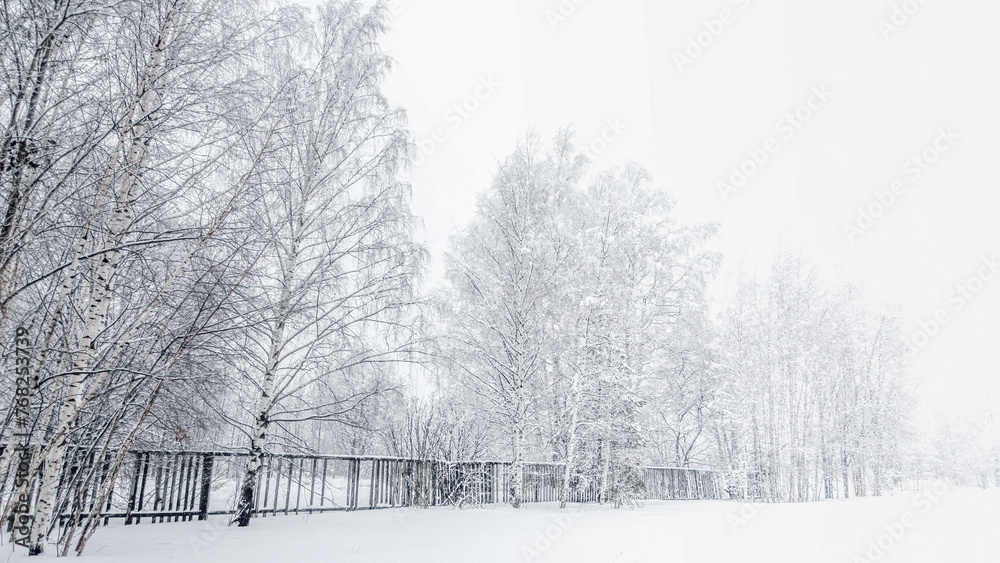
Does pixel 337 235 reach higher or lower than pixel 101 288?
higher

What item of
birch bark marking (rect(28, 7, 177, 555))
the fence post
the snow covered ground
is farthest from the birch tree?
birch bark marking (rect(28, 7, 177, 555))

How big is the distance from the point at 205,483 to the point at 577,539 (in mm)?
5673

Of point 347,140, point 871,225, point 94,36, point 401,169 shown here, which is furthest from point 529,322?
point 871,225

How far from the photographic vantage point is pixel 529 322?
44.0 ft

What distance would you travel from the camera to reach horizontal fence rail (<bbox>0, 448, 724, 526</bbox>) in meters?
7.13

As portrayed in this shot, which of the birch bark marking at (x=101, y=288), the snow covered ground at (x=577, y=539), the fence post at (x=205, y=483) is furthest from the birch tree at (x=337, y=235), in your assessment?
the birch bark marking at (x=101, y=288)

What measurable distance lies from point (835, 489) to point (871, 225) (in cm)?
1289

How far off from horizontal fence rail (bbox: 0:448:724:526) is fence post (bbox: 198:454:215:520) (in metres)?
0.01

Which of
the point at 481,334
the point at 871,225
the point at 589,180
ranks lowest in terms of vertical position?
the point at 481,334

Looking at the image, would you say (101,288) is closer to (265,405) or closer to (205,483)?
(265,405)

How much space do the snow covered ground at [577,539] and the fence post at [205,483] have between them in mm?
270

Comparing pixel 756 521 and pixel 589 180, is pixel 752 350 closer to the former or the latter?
pixel 589 180

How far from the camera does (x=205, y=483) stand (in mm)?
8117

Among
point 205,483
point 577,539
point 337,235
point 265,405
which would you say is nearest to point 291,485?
point 205,483
